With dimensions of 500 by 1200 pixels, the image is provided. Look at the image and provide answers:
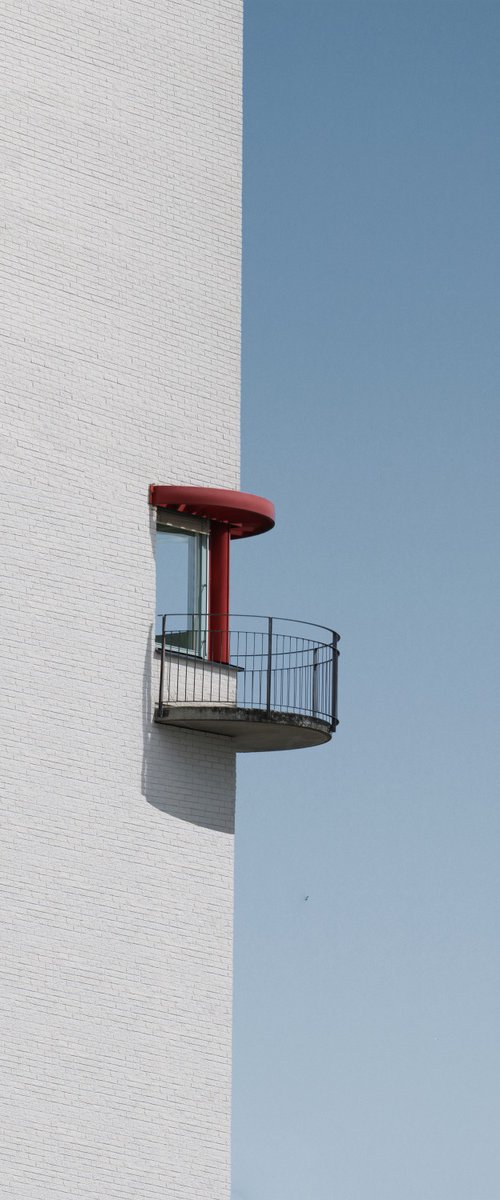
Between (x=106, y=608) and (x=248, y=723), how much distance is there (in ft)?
8.03

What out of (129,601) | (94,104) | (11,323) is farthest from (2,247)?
(129,601)

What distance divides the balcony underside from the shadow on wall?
0.18 metres

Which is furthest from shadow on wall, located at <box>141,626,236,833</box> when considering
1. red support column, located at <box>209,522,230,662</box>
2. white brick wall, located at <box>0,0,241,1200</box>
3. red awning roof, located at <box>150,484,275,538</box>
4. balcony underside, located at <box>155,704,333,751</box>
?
red awning roof, located at <box>150,484,275,538</box>

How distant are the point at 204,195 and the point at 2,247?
420 centimetres

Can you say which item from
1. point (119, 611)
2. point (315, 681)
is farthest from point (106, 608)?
point (315, 681)

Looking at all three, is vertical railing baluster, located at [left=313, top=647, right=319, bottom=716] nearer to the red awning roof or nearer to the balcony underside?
the balcony underside

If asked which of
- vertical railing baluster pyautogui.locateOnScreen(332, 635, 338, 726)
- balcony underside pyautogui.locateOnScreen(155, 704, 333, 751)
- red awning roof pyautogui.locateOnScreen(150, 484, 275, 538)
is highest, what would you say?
red awning roof pyautogui.locateOnScreen(150, 484, 275, 538)

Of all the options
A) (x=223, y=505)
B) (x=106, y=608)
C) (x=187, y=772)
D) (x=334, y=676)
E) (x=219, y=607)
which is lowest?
(x=187, y=772)

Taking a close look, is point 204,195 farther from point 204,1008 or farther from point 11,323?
point 204,1008

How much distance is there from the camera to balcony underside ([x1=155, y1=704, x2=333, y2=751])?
28.6 m

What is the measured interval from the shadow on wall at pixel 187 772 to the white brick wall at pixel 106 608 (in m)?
0.03

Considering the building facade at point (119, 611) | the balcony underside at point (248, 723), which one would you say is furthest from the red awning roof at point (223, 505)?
the balcony underside at point (248, 723)

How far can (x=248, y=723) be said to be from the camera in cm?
2866

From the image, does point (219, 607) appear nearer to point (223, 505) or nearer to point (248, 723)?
point (223, 505)
